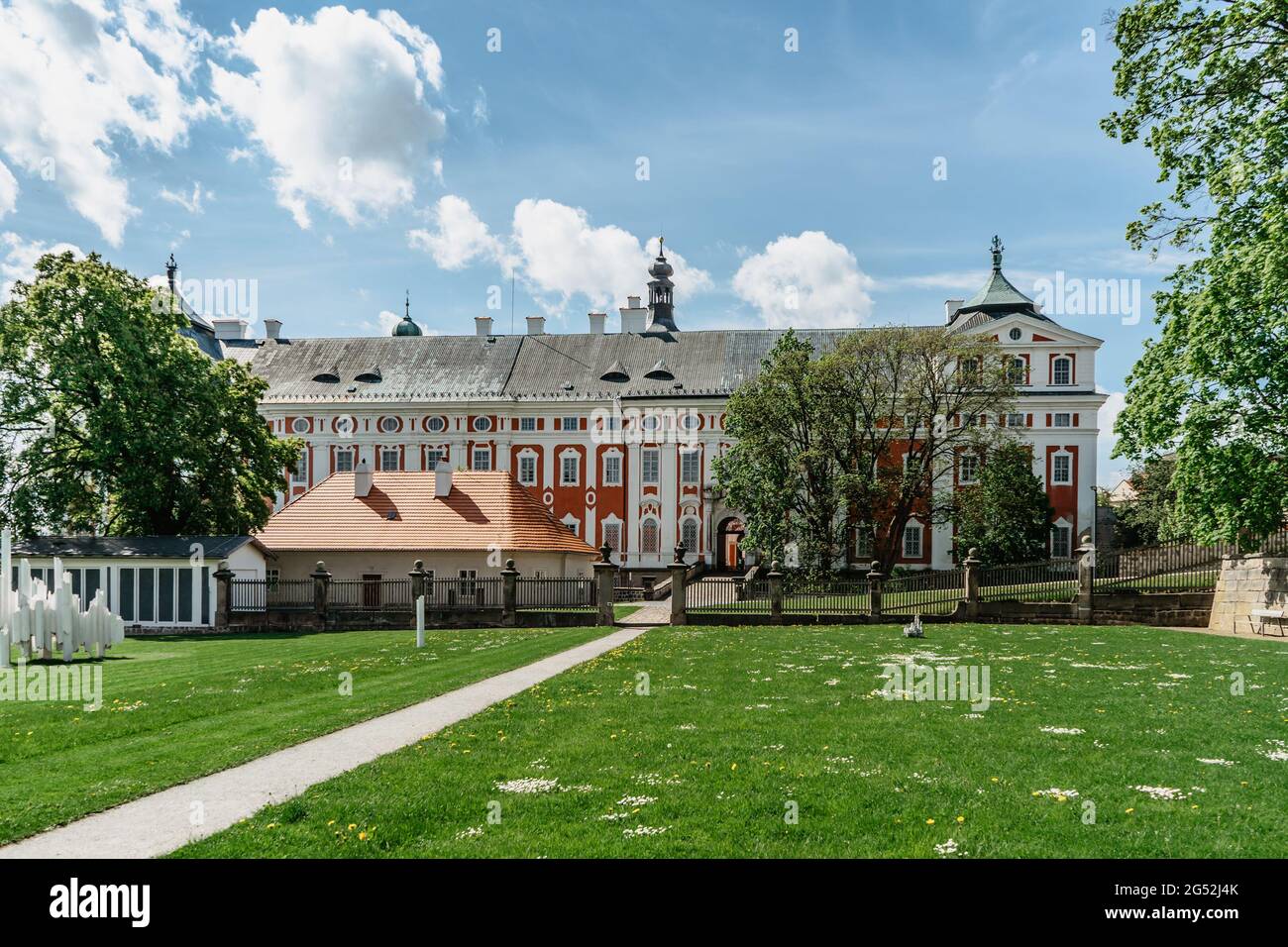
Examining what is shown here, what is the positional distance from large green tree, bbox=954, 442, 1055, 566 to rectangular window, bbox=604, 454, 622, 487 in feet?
72.1

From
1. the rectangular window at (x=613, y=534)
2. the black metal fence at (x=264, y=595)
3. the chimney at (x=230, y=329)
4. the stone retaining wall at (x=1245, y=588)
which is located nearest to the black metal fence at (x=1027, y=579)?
the stone retaining wall at (x=1245, y=588)

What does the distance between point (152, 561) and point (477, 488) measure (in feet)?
48.2

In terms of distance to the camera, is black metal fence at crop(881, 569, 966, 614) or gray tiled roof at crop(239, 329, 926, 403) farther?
gray tiled roof at crop(239, 329, 926, 403)

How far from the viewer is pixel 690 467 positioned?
58844mm

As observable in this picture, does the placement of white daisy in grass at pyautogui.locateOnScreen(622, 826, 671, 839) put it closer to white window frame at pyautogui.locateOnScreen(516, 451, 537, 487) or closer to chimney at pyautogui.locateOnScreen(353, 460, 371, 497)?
chimney at pyautogui.locateOnScreen(353, 460, 371, 497)

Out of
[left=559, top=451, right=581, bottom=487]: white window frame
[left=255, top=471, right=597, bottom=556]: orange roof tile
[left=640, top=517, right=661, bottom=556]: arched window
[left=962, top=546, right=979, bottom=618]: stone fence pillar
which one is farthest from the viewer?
[left=559, top=451, right=581, bottom=487]: white window frame

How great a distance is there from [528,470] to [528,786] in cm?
5412

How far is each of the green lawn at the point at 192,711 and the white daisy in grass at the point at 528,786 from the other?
2864 millimetres

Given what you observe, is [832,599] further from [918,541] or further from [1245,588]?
[918,541]

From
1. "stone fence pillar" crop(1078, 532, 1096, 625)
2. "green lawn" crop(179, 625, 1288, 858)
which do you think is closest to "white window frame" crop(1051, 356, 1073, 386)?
"stone fence pillar" crop(1078, 532, 1096, 625)

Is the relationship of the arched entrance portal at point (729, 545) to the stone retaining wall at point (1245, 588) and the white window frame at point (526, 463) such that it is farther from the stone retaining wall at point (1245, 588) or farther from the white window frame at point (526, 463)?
the stone retaining wall at point (1245, 588)

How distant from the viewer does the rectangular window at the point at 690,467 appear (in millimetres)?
58656

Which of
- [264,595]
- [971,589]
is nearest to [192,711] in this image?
[264,595]

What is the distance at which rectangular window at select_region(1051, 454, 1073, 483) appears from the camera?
5494 cm
